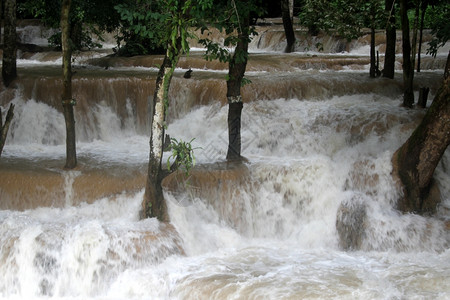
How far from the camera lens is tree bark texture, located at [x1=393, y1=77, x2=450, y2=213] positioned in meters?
7.39

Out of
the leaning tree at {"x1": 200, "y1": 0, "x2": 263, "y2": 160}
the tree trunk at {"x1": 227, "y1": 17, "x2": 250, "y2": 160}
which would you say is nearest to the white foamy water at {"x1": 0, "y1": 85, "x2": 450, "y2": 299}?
the tree trunk at {"x1": 227, "y1": 17, "x2": 250, "y2": 160}

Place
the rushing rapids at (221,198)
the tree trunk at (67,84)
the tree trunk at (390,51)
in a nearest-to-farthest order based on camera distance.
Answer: the rushing rapids at (221,198) → the tree trunk at (67,84) → the tree trunk at (390,51)

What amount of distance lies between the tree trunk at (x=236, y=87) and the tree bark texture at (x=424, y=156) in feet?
7.43

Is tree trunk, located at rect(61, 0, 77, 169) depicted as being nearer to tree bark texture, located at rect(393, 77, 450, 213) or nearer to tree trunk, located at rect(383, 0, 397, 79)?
tree bark texture, located at rect(393, 77, 450, 213)

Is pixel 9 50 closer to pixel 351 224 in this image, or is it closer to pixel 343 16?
pixel 343 16

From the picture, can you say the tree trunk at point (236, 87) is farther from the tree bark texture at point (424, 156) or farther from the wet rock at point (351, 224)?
the tree bark texture at point (424, 156)

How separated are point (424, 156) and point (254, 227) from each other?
2.40 metres

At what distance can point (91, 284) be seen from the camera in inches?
263

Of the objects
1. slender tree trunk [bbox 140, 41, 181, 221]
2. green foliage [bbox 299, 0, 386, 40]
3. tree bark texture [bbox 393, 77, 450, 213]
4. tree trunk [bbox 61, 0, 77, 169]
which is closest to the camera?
slender tree trunk [bbox 140, 41, 181, 221]

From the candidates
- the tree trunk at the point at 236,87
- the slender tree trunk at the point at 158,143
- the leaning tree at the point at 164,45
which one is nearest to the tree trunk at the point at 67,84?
the leaning tree at the point at 164,45

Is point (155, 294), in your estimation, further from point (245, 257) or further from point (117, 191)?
point (117, 191)

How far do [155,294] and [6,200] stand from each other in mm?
2759

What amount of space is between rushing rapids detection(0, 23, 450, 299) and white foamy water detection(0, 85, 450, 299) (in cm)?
2

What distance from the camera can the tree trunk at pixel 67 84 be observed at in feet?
26.2
